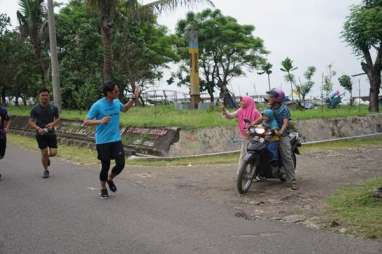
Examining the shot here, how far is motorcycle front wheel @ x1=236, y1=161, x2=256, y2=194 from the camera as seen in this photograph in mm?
7887

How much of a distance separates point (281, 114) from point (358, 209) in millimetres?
2304

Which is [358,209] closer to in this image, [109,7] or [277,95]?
Result: [277,95]

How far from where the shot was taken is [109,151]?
25.4 ft

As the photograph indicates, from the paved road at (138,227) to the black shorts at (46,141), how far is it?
1.37 metres

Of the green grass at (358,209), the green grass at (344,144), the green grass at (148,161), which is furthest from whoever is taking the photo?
the green grass at (344,144)

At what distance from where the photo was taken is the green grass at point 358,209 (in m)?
5.68

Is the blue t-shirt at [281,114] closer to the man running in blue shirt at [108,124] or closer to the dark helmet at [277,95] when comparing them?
the dark helmet at [277,95]

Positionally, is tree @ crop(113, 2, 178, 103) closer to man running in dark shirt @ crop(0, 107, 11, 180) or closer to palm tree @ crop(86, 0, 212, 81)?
palm tree @ crop(86, 0, 212, 81)

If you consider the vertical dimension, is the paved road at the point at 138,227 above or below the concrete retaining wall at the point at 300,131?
below

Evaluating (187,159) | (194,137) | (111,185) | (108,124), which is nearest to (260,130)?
(108,124)

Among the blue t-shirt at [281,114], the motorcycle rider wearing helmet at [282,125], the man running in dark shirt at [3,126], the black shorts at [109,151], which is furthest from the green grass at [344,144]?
the man running in dark shirt at [3,126]

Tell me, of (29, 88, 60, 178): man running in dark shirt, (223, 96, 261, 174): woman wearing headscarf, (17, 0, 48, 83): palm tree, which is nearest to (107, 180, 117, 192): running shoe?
(223, 96, 261, 174): woman wearing headscarf

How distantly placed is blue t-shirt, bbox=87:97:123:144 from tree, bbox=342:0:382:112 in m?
13.9

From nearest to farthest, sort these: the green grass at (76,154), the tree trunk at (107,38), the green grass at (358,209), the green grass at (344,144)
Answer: the green grass at (358,209) → the green grass at (76,154) → the green grass at (344,144) → the tree trunk at (107,38)
